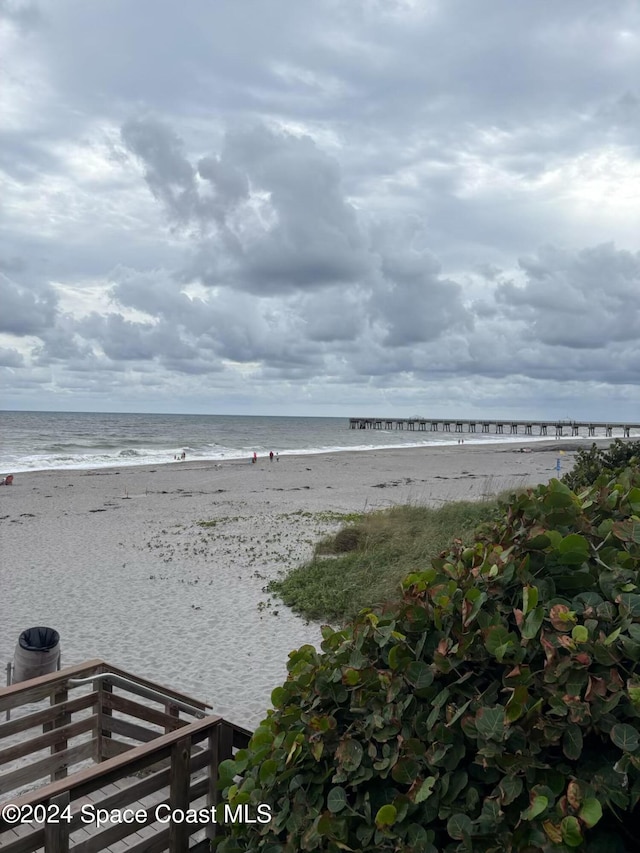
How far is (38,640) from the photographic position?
6.57 meters

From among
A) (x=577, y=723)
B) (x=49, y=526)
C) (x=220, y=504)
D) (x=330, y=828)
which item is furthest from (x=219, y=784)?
(x=220, y=504)

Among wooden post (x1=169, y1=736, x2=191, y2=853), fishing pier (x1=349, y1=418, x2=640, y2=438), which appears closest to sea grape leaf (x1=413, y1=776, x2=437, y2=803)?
wooden post (x1=169, y1=736, x2=191, y2=853)

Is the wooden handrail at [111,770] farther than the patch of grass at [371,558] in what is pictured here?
No

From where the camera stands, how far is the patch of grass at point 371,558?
31.4 feet

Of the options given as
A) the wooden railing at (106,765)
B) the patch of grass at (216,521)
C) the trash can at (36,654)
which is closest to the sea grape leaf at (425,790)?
the wooden railing at (106,765)

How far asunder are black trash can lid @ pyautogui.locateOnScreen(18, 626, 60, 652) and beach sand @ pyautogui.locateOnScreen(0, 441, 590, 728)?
52.2 inches

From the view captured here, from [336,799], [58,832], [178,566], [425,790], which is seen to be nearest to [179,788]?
[58,832]

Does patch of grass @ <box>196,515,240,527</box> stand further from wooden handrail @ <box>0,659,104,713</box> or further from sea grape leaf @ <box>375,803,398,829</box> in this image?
sea grape leaf @ <box>375,803,398,829</box>

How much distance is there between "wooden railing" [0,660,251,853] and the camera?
2635mm

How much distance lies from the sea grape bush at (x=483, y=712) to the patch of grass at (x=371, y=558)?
5513 mm

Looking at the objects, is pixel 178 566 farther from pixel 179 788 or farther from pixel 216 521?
pixel 179 788

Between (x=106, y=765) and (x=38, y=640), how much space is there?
4355 mm

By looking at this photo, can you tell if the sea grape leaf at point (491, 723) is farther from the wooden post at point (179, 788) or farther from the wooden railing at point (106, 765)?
the wooden post at point (179, 788)

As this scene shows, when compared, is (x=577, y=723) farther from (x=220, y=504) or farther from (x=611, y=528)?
(x=220, y=504)
